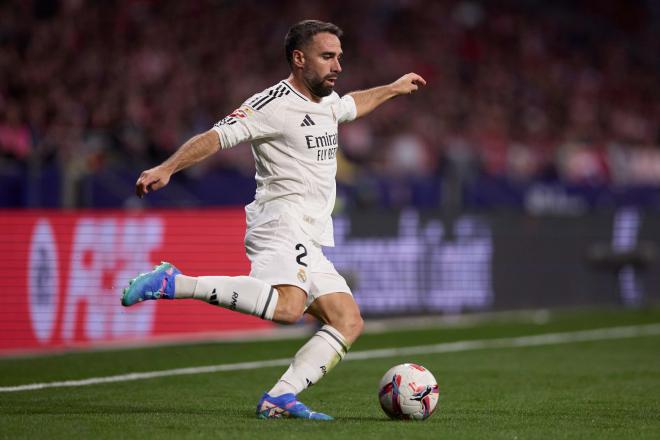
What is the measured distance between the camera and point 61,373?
9.75 meters

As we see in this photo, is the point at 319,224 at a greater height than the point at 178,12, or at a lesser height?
lesser

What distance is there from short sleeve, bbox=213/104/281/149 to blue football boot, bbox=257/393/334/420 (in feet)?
4.79

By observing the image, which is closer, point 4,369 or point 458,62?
point 4,369

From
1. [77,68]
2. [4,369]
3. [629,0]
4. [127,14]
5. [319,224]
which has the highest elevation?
[629,0]

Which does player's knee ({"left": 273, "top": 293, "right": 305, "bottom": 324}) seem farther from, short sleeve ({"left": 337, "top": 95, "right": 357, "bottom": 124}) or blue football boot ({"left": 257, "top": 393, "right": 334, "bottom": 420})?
short sleeve ({"left": 337, "top": 95, "right": 357, "bottom": 124})

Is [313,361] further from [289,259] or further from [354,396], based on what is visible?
[354,396]

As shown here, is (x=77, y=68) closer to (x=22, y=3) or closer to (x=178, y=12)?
(x=22, y=3)

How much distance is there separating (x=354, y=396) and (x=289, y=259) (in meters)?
1.95

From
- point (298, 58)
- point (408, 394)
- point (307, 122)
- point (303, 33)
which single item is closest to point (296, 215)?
point (307, 122)

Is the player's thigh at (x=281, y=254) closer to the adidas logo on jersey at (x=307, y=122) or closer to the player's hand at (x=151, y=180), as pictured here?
the adidas logo on jersey at (x=307, y=122)

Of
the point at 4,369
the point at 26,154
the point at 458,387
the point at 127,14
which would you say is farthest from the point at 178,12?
the point at 458,387

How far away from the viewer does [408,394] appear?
6824mm

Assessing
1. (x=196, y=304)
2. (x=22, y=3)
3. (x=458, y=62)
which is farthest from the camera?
(x=458, y=62)

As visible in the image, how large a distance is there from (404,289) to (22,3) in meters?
6.98
